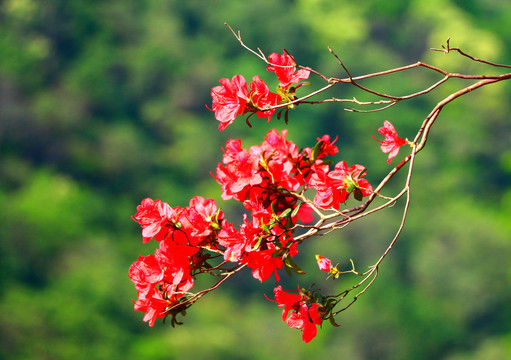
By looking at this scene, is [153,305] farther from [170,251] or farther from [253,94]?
[253,94]

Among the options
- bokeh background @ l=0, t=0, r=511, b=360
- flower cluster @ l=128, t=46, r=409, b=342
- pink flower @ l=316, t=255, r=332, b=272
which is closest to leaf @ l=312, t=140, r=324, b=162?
flower cluster @ l=128, t=46, r=409, b=342

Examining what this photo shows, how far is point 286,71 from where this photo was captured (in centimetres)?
158

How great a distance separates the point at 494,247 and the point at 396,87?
261 inches

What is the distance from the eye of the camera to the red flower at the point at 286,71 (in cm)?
156

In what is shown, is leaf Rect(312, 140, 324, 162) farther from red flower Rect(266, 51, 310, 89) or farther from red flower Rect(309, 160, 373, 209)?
red flower Rect(266, 51, 310, 89)

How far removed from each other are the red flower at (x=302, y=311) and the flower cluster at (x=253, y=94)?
368 millimetres

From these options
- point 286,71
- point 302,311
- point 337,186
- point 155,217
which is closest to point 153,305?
point 155,217

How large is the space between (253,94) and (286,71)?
0.11 metres

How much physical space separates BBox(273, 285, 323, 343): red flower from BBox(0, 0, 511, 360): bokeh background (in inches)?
710

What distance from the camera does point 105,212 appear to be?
23.1 metres

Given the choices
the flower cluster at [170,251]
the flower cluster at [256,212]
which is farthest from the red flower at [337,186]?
the flower cluster at [170,251]

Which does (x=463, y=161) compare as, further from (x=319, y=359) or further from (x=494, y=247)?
(x=319, y=359)

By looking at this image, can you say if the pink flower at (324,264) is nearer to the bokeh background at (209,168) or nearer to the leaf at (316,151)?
the leaf at (316,151)

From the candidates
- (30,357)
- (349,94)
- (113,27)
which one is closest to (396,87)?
(349,94)
